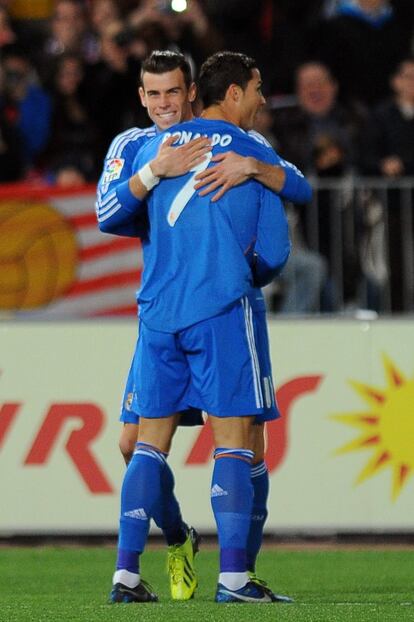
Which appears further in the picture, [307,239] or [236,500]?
[307,239]

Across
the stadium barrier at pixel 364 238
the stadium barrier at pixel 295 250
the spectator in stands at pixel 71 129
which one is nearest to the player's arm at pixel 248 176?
the stadium barrier at pixel 295 250

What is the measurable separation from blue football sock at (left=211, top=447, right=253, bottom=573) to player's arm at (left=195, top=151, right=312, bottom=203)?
3.68 ft

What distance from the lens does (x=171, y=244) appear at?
677 cm

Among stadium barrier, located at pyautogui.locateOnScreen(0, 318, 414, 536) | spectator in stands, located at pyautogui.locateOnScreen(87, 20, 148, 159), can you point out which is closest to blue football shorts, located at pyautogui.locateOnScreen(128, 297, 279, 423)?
stadium barrier, located at pyautogui.locateOnScreen(0, 318, 414, 536)

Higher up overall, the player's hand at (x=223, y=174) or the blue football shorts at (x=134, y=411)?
the player's hand at (x=223, y=174)

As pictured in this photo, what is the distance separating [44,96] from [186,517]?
4.60 meters

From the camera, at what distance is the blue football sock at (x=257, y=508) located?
7238 millimetres

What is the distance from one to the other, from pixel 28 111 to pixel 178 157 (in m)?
6.95

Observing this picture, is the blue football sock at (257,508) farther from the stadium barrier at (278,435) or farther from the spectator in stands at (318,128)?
the spectator in stands at (318,128)

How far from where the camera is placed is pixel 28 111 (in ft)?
44.1

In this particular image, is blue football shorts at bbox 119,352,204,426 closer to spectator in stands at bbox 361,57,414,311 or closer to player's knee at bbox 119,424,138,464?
player's knee at bbox 119,424,138,464

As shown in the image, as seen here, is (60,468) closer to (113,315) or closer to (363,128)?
(113,315)

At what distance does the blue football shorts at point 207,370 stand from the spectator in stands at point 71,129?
6259mm

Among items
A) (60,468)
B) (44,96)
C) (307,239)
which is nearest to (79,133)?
(44,96)
